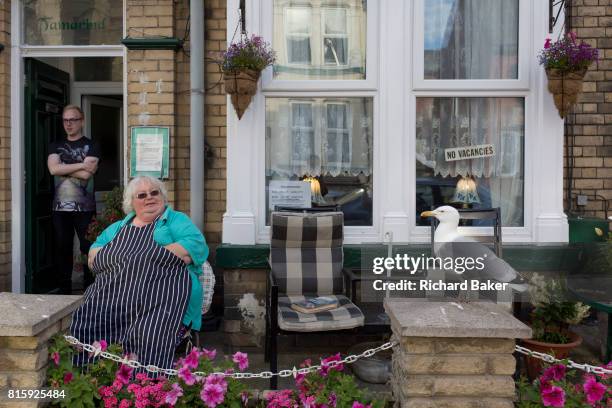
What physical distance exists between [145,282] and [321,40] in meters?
2.41

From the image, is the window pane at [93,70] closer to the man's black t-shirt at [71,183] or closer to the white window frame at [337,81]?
the man's black t-shirt at [71,183]

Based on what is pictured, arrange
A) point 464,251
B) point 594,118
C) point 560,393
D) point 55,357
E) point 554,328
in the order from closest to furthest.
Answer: point 560,393
point 55,357
point 464,251
point 554,328
point 594,118

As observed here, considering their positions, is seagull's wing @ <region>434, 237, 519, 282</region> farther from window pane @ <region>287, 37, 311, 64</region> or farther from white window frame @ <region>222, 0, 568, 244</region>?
window pane @ <region>287, 37, 311, 64</region>

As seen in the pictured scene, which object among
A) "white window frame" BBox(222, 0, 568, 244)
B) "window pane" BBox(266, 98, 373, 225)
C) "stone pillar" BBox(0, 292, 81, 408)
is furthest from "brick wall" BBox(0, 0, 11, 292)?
"stone pillar" BBox(0, 292, 81, 408)

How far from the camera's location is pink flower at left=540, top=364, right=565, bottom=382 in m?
2.51

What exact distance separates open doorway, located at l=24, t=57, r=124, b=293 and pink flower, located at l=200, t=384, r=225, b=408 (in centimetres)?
333

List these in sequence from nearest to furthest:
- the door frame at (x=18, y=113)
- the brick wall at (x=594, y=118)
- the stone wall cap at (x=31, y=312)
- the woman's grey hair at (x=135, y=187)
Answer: the stone wall cap at (x=31, y=312), the woman's grey hair at (x=135, y=187), the brick wall at (x=594, y=118), the door frame at (x=18, y=113)

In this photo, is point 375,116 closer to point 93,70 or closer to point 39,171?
point 39,171

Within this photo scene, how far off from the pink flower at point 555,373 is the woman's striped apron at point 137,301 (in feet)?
5.96

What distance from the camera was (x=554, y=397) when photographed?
2367mm

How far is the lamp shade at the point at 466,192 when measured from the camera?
449 cm

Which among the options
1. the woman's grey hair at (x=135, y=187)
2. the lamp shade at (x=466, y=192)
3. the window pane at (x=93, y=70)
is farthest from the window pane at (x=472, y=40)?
the window pane at (x=93, y=70)

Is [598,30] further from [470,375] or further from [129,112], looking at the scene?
[129,112]

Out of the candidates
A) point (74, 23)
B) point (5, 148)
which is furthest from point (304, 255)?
point (74, 23)
